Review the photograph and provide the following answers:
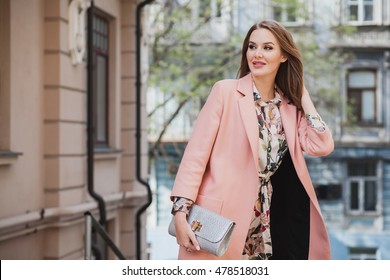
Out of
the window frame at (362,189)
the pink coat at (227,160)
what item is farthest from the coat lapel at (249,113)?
the window frame at (362,189)

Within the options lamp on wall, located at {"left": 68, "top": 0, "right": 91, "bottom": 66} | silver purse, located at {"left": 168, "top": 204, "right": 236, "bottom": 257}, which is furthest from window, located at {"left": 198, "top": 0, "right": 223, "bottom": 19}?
silver purse, located at {"left": 168, "top": 204, "right": 236, "bottom": 257}

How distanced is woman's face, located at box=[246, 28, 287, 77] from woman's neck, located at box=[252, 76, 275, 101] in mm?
50

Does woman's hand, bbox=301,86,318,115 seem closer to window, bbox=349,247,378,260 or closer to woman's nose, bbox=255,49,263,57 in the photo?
woman's nose, bbox=255,49,263,57

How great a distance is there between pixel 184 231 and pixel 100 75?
23.1 ft

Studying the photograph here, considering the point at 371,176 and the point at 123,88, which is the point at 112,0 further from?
the point at 371,176

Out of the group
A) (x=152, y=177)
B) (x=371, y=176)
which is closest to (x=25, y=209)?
(x=152, y=177)

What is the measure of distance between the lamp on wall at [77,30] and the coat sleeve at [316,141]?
4.90 metres

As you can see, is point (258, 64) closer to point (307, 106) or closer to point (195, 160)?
point (307, 106)

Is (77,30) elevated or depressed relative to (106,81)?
elevated

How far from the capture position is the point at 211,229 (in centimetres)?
341

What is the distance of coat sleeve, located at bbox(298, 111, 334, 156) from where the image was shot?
360 centimetres

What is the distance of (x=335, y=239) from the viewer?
80.0 feet

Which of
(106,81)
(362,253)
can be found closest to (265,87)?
(106,81)

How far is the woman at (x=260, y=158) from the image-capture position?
11.4 ft
